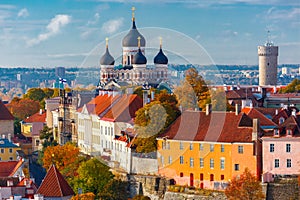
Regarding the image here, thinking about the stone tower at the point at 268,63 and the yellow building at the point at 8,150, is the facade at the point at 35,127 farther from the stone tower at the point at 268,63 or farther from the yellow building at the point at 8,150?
the stone tower at the point at 268,63

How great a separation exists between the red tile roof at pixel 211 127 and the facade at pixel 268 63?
4803cm

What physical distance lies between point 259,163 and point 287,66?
138 metres

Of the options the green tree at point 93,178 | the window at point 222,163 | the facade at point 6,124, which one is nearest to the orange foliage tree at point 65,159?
the green tree at point 93,178

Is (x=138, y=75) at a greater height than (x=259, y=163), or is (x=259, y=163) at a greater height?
(x=138, y=75)

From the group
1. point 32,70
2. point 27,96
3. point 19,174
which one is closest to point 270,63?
point 27,96

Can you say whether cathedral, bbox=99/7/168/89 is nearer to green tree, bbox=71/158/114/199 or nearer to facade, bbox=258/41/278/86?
green tree, bbox=71/158/114/199

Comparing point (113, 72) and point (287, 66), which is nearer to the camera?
point (113, 72)

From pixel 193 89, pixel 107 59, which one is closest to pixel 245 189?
pixel 193 89

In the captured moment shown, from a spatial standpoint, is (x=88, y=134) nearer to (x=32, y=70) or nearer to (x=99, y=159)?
(x=99, y=159)

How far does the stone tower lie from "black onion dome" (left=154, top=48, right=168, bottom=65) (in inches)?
1708

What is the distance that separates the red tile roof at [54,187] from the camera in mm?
43875

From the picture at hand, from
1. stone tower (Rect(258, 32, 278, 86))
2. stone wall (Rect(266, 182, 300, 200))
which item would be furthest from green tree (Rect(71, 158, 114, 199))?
stone tower (Rect(258, 32, 278, 86))

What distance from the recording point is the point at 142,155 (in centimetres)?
4547

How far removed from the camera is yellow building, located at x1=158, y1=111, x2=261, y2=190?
42.1 meters
